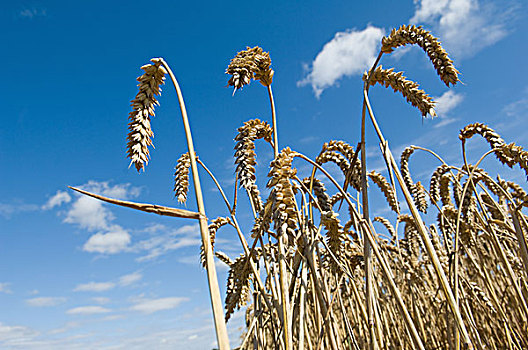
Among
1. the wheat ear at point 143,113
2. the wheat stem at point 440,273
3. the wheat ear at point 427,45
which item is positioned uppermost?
the wheat ear at point 427,45

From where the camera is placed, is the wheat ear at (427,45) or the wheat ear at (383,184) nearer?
the wheat ear at (427,45)

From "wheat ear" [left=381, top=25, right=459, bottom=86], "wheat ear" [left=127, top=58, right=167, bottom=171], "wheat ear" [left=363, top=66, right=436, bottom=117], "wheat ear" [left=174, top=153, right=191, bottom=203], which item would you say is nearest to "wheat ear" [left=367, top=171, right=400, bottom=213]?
"wheat ear" [left=363, top=66, right=436, bottom=117]

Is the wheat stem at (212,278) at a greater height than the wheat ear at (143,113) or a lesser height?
lesser

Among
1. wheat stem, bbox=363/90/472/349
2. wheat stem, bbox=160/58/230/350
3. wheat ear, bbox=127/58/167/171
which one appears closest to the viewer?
wheat stem, bbox=160/58/230/350

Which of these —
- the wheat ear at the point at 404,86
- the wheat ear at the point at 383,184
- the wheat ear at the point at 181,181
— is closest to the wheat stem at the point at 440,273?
the wheat ear at the point at 404,86

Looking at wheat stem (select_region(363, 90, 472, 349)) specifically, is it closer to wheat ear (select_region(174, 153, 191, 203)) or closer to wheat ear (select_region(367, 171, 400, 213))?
wheat ear (select_region(174, 153, 191, 203))

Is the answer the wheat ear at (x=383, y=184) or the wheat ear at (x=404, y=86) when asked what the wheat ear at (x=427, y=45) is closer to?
the wheat ear at (x=404, y=86)

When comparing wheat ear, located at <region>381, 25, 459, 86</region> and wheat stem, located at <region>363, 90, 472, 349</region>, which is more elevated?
wheat ear, located at <region>381, 25, 459, 86</region>

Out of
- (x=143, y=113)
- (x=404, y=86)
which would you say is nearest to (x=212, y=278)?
(x=143, y=113)

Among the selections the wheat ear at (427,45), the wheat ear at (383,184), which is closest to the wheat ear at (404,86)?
the wheat ear at (427,45)

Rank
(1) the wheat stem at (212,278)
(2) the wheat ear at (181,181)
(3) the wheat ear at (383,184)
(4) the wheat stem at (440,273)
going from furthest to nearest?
(3) the wheat ear at (383,184) → (2) the wheat ear at (181,181) → (4) the wheat stem at (440,273) → (1) the wheat stem at (212,278)

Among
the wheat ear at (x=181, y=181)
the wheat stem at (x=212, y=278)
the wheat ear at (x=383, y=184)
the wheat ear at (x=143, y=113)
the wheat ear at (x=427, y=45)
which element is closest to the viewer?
the wheat stem at (x=212, y=278)

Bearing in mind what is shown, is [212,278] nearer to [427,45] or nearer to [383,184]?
[427,45]

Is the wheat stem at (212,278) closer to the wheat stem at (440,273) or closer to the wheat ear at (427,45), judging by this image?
the wheat stem at (440,273)
